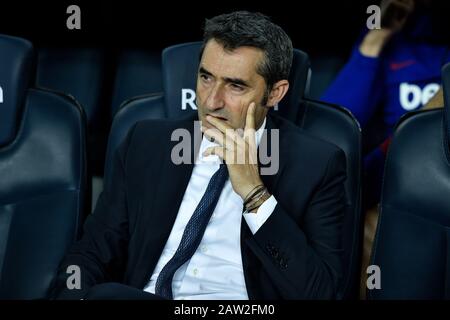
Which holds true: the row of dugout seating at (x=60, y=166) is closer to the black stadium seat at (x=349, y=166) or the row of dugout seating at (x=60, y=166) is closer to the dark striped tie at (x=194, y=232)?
the black stadium seat at (x=349, y=166)

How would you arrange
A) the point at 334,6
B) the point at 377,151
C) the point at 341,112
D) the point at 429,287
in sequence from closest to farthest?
the point at 429,287, the point at 341,112, the point at 377,151, the point at 334,6

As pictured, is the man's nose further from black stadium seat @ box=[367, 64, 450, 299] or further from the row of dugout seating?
black stadium seat @ box=[367, 64, 450, 299]

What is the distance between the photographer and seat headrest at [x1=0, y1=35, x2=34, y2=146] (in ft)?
5.66

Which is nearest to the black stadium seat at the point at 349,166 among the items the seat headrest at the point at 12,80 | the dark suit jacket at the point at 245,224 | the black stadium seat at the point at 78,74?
the dark suit jacket at the point at 245,224

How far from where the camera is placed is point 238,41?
158 cm

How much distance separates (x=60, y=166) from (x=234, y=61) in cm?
45

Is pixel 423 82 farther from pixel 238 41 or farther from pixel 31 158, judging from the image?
pixel 31 158

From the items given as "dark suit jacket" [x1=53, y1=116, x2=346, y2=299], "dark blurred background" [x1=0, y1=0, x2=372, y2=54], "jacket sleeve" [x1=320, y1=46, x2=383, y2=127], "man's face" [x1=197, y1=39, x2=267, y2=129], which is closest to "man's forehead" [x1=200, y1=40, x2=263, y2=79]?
"man's face" [x1=197, y1=39, x2=267, y2=129]

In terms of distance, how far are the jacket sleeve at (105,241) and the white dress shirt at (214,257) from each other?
9 centimetres

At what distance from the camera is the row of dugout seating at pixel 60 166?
163 cm

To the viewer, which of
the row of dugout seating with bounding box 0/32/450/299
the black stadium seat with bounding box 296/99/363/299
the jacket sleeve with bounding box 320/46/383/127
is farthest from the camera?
the jacket sleeve with bounding box 320/46/383/127

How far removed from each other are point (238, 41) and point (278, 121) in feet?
0.78

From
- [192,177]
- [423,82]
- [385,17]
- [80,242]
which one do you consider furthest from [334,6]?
[80,242]
